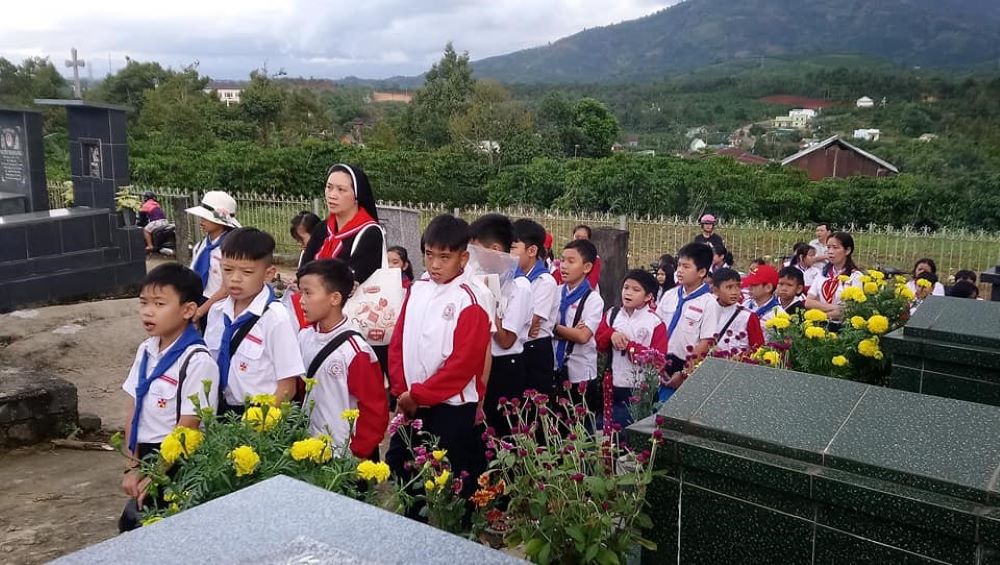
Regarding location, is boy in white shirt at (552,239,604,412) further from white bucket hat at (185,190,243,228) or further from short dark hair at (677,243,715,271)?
white bucket hat at (185,190,243,228)

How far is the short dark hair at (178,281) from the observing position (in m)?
3.05

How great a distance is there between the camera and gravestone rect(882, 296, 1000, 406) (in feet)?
9.78

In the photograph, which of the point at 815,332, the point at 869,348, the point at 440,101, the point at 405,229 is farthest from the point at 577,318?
the point at 440,101

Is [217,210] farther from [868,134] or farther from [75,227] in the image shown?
[868,134]

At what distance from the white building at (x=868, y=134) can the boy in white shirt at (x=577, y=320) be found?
52178 millimetres

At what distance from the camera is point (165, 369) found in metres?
2.96

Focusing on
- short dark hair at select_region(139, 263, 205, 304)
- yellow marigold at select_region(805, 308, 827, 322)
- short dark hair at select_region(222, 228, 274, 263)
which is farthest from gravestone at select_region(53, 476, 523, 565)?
yellow marigold at select_region(805, 308, 827, 322)

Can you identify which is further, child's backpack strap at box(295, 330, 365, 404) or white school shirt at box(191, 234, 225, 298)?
white school shirt at box(191, 234, 225, 298)

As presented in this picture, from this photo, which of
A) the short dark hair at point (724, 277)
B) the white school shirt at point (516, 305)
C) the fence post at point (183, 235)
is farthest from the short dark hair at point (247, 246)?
the fence post at point (183, 235)

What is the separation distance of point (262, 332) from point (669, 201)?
1524cm

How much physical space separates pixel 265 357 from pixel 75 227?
321 inches

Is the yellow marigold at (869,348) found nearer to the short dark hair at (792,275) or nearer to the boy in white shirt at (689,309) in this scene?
the boy in white shirt at (689,309)

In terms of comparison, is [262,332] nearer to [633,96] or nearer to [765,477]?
[765,477]

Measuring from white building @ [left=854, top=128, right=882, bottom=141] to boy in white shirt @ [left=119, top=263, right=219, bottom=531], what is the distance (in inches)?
2146
